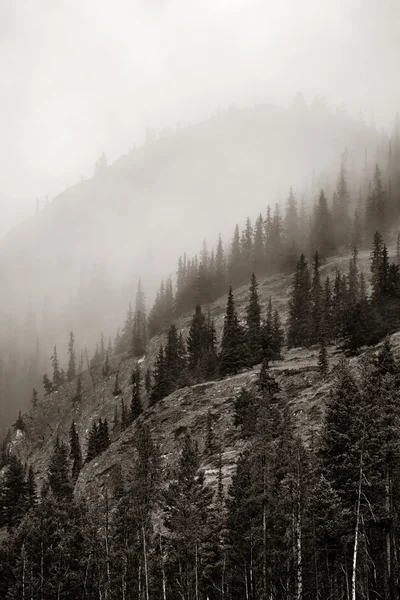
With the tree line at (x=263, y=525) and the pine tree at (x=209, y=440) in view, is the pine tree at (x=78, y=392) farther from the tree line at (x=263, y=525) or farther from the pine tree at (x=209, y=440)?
the tree line at (x=263, y=525)

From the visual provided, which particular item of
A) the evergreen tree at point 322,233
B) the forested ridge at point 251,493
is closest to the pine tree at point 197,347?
the forested ridge at point 251,493

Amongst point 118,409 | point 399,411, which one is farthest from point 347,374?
point 118,409

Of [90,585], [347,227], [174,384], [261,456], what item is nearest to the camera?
[261,456]

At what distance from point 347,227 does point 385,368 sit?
445 ft

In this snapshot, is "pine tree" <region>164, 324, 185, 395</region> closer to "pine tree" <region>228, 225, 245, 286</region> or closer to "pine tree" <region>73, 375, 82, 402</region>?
"pine tree" <region>228, 225, 245, 286</region>

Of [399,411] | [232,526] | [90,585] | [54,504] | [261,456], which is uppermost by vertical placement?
[399,411]

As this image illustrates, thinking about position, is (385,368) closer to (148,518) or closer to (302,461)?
(302,461)

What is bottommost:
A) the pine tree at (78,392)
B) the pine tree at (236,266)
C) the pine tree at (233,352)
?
the pine tree at (78,392)

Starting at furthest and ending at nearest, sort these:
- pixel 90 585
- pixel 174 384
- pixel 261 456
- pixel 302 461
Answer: pixel 174 384
pixel 90 585
pixel 261 456
pixel 302 461

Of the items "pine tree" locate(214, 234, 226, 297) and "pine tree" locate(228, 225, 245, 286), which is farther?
"pine tree" locate(214, 234, 226, 297)

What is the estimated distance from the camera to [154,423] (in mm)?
100125

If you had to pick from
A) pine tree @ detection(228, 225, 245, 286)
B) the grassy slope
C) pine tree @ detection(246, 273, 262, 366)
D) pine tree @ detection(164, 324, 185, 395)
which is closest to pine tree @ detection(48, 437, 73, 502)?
the grassy slope

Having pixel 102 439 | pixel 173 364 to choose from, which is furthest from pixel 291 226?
pixel 102 439

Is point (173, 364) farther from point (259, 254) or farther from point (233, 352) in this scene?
point (259, 254)
